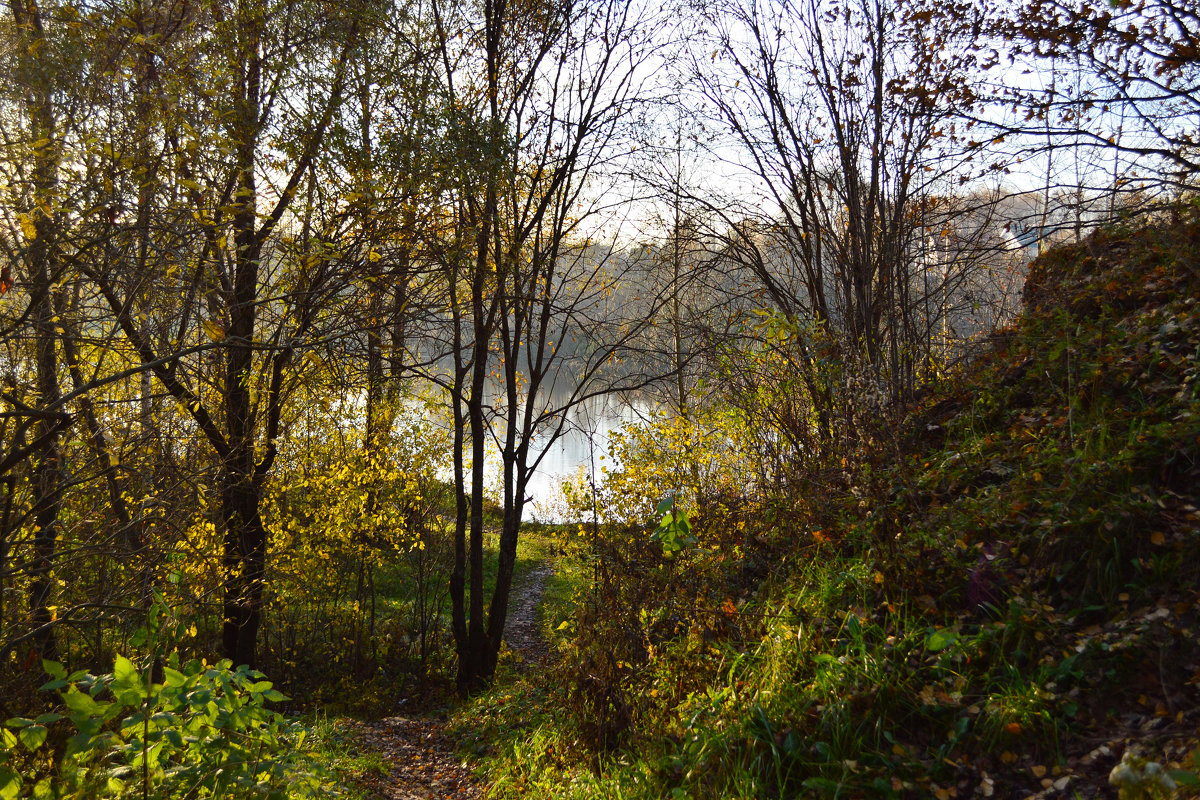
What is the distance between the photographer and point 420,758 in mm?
6359

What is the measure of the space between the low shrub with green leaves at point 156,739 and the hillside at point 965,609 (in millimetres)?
1973

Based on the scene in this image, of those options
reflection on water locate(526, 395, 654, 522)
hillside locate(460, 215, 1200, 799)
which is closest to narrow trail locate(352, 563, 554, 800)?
hillside locate(460, 215, 1200, 799)

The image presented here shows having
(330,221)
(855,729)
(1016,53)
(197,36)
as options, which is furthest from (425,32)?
(855,729)

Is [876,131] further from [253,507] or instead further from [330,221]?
[253,507]

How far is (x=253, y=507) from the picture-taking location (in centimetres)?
741

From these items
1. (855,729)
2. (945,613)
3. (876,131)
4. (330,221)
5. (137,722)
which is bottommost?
(855,729)

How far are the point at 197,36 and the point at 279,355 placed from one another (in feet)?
8.95

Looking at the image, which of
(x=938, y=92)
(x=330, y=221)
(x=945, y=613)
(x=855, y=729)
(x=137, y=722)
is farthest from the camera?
(x=938, y=92)

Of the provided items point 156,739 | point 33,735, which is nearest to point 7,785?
point 33,735

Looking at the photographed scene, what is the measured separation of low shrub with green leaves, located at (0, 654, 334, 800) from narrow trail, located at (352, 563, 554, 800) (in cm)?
223

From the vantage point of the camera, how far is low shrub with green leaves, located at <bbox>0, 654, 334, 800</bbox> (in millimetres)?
2189

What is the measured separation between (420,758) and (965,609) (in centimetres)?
501

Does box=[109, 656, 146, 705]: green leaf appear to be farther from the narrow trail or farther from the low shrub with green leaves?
the narrow trail

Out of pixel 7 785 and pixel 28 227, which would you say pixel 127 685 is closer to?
pixel 7 785
